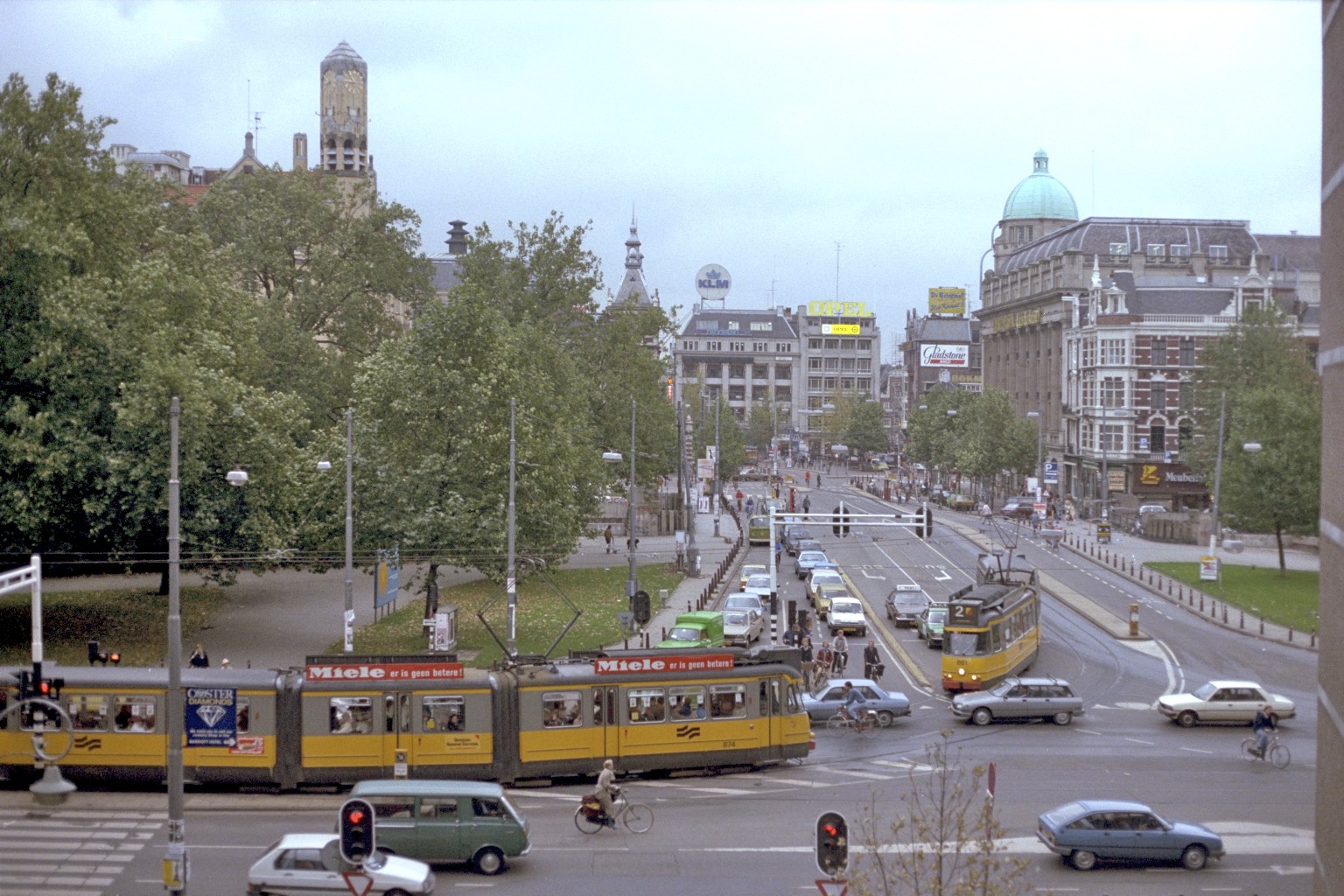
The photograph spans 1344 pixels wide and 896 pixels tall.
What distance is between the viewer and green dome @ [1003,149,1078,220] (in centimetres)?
14962

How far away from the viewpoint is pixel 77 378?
38.5m

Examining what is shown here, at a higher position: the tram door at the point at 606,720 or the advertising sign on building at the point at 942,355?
the advertising sign on building at the point at 942,355

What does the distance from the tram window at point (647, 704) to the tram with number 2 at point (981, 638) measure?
38.3 feet

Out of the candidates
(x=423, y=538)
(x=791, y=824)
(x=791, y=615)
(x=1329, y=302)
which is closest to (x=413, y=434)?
(x=423, y=538)

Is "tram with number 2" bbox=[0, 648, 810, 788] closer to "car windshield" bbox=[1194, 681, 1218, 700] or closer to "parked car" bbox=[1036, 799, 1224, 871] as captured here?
"parked car" bbox=[1036, 799, 1224, 871]

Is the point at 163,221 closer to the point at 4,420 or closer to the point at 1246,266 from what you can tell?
the point at 4,420

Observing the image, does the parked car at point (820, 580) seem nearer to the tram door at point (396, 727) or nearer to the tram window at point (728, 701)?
the tram window at point (728, 701)

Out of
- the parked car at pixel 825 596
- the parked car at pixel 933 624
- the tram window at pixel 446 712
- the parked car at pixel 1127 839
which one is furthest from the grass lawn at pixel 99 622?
the parked car at pixel 1127 839

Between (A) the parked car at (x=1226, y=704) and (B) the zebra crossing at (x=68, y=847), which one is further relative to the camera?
(A) the parked car at (x=1226, y=704)

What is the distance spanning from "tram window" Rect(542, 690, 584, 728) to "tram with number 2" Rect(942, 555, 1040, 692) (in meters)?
13.3

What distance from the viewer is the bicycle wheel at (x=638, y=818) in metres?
23.8

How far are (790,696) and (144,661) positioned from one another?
20.2m

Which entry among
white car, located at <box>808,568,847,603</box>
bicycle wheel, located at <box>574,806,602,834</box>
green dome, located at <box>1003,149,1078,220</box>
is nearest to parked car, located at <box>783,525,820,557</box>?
white car, located at <box>808,568,847,603</box>

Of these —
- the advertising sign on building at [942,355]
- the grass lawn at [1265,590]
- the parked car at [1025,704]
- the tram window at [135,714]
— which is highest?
the advertising sign on building at [942,355]
